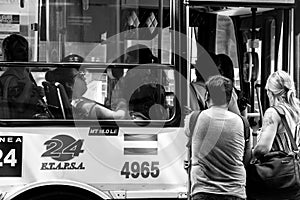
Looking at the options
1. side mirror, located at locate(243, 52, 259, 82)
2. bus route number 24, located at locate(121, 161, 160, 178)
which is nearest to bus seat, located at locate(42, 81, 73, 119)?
bus route number 24, located at locate(121, 161, 160, 178)

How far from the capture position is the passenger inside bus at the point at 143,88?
5562mm

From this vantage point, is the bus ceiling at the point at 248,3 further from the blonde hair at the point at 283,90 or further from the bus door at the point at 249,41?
the blonde hair at the point at 283,90

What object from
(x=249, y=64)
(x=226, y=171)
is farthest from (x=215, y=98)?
(x=249, y=64)

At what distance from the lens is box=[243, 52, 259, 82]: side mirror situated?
20.9 feet

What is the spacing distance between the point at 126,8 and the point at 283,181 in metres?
1.91

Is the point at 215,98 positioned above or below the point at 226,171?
above

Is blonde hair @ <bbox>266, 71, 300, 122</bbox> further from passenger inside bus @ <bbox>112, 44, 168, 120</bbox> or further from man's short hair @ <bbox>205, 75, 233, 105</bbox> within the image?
passenger inside bus @ <bbox>112, 44, 168, 120</bbox>

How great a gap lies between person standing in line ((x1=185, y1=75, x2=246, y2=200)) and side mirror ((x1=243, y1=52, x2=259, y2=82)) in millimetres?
1611

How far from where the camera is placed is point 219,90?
4.77 m

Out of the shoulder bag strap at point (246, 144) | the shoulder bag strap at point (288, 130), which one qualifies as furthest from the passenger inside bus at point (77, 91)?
the shoulder bag strap at point (288, 130)

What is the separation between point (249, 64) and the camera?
21.0 ft

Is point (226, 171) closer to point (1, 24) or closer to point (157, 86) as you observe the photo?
point (157, 86)

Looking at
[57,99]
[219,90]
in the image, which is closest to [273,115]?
[219,90]

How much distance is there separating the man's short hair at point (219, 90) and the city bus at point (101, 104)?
77cm
